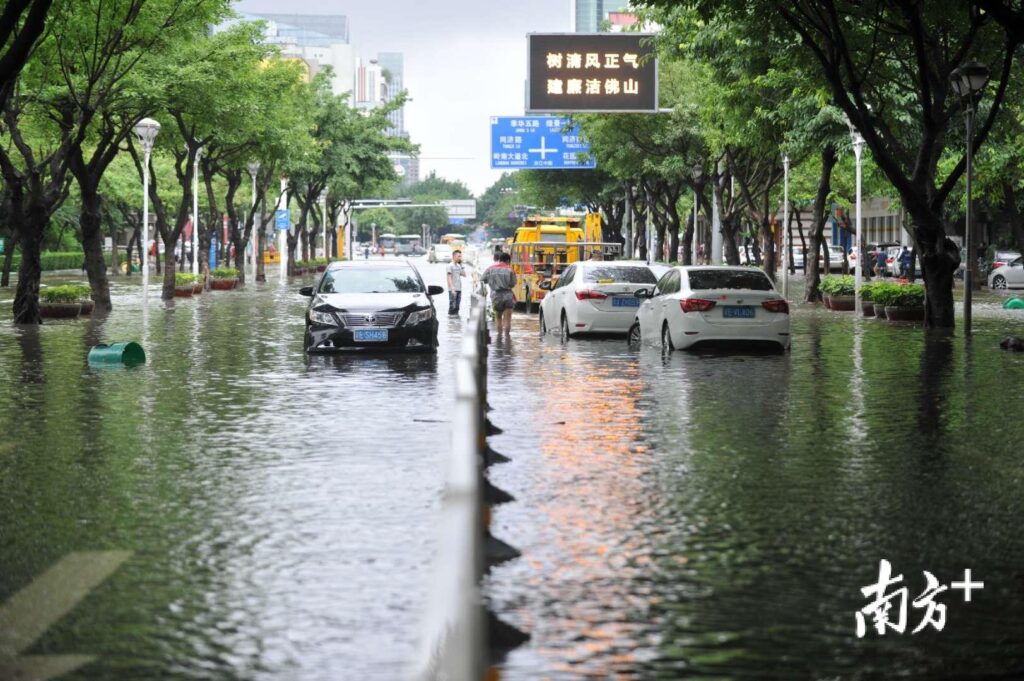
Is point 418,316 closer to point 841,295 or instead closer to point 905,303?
point 905,303

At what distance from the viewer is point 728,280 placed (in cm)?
2191

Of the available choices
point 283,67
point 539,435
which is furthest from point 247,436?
point 283,67

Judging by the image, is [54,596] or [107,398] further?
[107,398]

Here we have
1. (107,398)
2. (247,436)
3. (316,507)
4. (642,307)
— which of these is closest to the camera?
(316,507)

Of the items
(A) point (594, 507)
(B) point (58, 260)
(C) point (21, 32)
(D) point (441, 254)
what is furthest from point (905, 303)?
(D) point (441, 254)

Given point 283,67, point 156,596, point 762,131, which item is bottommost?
point 156,596

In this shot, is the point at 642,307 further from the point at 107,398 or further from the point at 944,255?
the point at 107,398

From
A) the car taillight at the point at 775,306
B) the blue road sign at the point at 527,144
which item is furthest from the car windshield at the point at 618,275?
the blue road sign at the point at 527,144

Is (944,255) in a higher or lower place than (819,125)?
lower

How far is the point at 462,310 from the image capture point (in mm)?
37625

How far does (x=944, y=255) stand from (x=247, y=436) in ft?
56.5

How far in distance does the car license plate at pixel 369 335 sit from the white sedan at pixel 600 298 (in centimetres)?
567

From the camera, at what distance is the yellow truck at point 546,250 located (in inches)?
1491

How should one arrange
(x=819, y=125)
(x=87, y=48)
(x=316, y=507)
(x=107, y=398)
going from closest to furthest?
(x=316, y=507)
(x=107, y=398)
(x=87, y=48)
(x=819, y=125)
